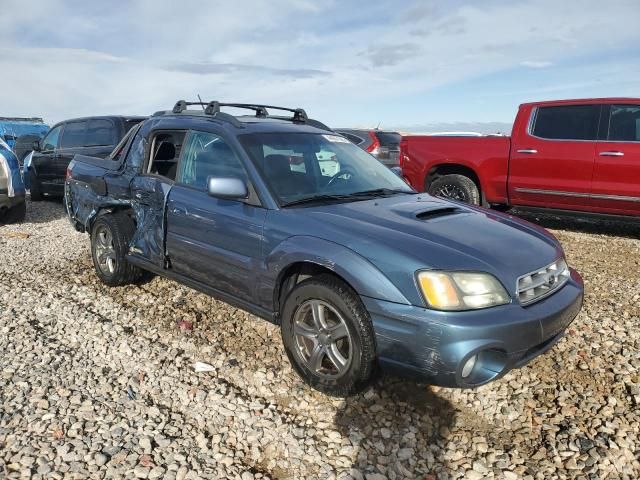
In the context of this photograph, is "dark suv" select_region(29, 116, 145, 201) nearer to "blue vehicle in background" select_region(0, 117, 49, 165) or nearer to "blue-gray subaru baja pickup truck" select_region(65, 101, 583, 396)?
"blue-gray subaru baja pickup truck" select_region(65, 101, 583, 396)

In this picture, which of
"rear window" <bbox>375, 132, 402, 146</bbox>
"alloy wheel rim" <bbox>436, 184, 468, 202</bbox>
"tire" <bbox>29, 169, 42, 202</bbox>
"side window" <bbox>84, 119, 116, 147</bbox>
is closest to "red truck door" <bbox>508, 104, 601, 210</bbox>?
"alloy wheel rim" <bbox>436, 184, 468, 202</bbox>

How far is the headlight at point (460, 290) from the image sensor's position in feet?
8.66

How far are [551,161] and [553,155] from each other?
8cm

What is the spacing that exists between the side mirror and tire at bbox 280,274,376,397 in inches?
29.2

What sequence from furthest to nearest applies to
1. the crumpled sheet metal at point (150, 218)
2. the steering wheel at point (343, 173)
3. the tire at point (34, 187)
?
the tire at point (34, 187)
the crumpled sheet metal at point (150, 218)
the steering wheel at point (343, 173)

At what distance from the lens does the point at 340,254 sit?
291 centimetres

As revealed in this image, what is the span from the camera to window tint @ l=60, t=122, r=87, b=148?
30.7 feet

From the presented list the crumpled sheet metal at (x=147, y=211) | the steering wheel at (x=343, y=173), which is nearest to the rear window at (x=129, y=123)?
the crumpled sheet metal at (x=147, y=211)

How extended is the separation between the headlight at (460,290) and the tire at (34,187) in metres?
9.90

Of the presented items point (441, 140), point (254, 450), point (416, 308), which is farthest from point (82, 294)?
point (441, 140)

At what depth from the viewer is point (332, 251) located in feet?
9.65

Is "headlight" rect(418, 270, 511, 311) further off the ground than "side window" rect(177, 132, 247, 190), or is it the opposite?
"side window" rect(177, 132, 247, 190)

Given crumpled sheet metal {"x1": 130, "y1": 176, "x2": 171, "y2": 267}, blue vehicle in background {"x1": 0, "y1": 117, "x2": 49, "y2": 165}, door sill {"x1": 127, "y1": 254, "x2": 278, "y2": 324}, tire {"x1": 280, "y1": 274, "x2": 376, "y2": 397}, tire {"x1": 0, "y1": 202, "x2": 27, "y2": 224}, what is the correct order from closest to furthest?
tire {"x1": 280, "y1": 274, "x2": 376, "y2": 397} < door sill {"x1": 127, "y1": 254, "x2": 278, "y2": 324} < crumpled sheet metal {"x1": 130, "y1": 176, "x2": 171, "y2": 267} < tire {"x1": 0, "y1": 202, "x2": 27, "y2": 224} < blue vehicle in background {"x1": 0, "y1": 117, "x2": 49, "y2": 165}

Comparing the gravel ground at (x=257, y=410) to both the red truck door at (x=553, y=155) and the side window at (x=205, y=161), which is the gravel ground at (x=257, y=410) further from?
the red truck door at (x=553, y=155)
